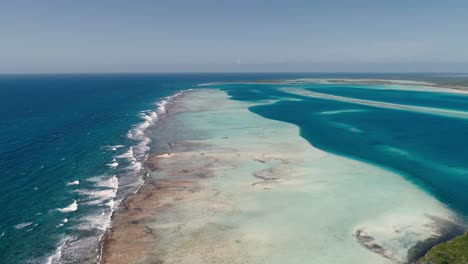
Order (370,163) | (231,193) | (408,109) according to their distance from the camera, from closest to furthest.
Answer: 1. (231,193)
2. (370,163)
3. (408,109)

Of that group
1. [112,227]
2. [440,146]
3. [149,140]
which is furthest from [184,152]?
[440,146]

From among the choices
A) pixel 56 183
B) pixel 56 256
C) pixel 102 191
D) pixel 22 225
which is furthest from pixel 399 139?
pixel 22 225

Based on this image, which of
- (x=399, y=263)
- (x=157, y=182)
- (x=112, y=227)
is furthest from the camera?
(x=157, y=182)

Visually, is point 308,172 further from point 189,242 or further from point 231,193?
point 189,242

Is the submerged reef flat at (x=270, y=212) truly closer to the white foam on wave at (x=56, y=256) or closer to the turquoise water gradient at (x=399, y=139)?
the white foam on wave at (x=56, y=256)

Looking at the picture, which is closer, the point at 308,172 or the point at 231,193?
the point at 231,193
